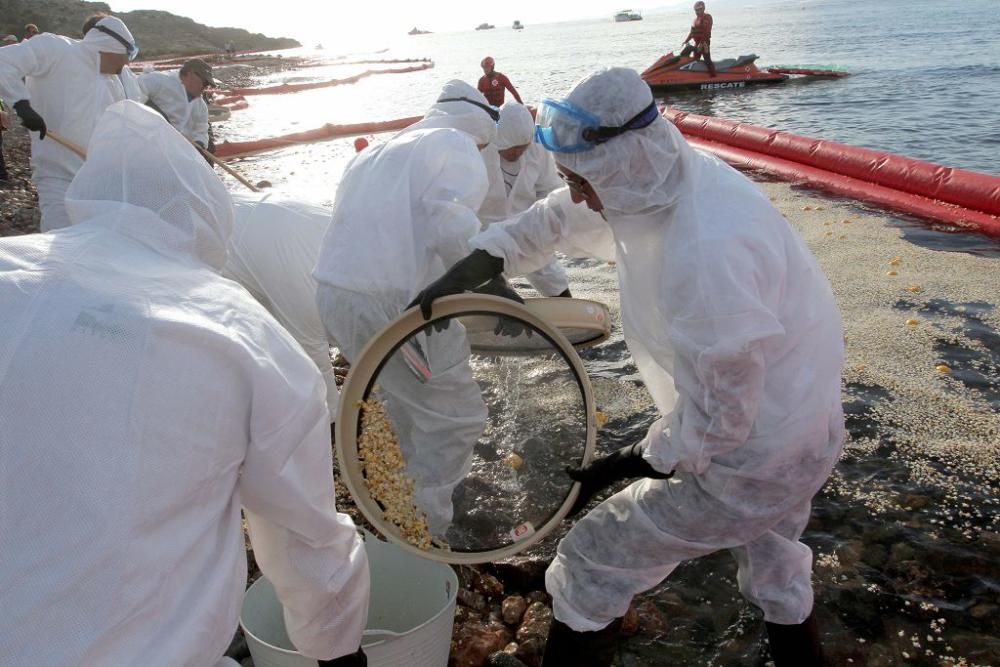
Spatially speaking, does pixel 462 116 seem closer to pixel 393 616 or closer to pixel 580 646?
pixel 393 616

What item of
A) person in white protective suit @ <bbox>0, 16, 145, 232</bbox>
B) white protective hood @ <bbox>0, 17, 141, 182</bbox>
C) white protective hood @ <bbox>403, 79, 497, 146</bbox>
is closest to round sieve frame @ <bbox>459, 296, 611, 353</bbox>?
white protective hood @ <bbox>403, 79, 497, 146</bbox>

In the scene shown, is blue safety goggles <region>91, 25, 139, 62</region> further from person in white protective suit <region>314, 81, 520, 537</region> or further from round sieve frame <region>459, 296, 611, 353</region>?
round sieve frame <region>459, 296, 611, 353</region>

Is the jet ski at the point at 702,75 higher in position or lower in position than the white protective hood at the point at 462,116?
lower

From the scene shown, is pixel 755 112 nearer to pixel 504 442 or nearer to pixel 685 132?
pixel 685 132

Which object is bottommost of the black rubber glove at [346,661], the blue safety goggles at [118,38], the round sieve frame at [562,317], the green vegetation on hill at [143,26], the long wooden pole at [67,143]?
the black rubber glove at [346,661]

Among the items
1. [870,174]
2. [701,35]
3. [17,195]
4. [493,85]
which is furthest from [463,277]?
[701,35]

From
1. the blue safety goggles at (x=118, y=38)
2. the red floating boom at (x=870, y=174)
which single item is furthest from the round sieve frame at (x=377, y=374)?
the red floating boom at (x=870, y=174)

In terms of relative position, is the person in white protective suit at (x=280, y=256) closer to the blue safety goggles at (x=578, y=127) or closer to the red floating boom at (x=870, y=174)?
the blue safety goggles at (x=578, y=127)

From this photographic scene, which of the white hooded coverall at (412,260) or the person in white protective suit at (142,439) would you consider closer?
the person in white protective suit at (142,439)

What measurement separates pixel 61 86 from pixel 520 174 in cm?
329

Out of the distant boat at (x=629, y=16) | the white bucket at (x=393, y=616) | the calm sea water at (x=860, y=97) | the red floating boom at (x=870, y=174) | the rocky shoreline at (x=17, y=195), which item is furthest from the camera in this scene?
the distant boat at (x=629, y=16)

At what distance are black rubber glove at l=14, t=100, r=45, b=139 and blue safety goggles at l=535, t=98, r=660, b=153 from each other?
4545 millimetres

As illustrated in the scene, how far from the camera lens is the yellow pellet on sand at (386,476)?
2.42 meters

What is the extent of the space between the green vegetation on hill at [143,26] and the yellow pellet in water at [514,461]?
30111mm
